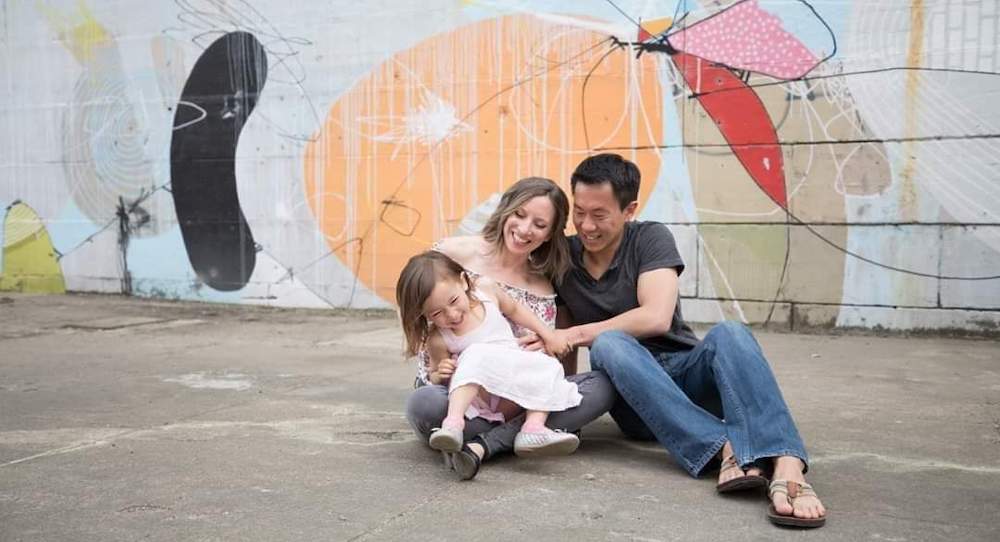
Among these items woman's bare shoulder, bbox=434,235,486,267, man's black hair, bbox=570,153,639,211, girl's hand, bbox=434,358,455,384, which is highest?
man's black hair, bbox=570,153,639,211

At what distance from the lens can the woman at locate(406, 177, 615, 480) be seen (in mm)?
3125

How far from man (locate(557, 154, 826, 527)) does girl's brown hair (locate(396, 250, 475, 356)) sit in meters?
0.49

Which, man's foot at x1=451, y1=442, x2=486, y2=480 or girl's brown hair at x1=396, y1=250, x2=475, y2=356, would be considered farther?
Result: girl's brown hair at x1=396, y1=250, x2=475, y2=356

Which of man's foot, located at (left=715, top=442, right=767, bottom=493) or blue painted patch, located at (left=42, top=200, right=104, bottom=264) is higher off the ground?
blue painted patch, located at (left=42, top=200, right=104, bottom=264)

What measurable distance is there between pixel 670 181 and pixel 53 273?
611 cm

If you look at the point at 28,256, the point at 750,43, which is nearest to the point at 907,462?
the point at 750,43

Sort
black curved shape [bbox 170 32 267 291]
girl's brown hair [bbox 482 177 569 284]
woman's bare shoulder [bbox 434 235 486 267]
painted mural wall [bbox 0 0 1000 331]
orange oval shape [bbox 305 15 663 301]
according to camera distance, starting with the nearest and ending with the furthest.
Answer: girl's brown hair [bbox 482 177 569 284] < woman's bare shoulder [bbox 434 235 486 267] < painted mural wall [bbox 0 0 1000 331] < orange oval shape [bbox 305 15 663 301] < black curved shape [bbox 170 32 267 291]

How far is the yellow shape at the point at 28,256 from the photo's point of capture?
A: 917 cm

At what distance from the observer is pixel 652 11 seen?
22.8 feet

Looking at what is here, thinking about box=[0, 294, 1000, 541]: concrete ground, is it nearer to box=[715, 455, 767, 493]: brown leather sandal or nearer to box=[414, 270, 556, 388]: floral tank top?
box=[715, 455, 767, 493]: brown leather sandal

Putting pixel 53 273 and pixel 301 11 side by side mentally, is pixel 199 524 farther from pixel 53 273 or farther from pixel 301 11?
pixel 53 273

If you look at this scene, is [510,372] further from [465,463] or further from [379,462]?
[379,462]

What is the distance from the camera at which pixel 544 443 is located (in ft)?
9.82

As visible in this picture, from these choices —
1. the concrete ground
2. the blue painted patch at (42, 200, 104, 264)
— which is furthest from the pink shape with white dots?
the blue painted patch at (42, 200, 104, 264)
